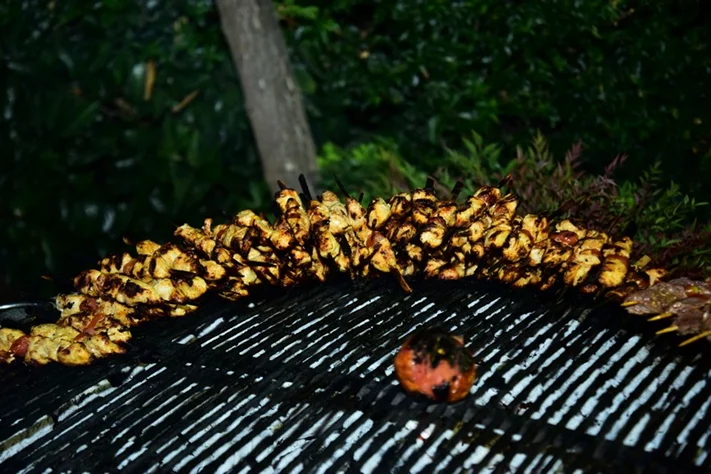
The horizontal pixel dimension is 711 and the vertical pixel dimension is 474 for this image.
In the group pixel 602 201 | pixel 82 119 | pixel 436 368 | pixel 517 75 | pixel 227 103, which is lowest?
pixel 602 201

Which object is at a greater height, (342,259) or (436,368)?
(342,259)

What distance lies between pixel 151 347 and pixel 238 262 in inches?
21.5

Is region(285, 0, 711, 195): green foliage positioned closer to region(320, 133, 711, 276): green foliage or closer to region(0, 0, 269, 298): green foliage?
region(320, 133, 711, 276): green foliage

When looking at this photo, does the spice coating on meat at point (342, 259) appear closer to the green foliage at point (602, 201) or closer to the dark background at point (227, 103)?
the green foliage at point (602, 201)

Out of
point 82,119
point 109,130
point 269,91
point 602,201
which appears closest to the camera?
point 602,201

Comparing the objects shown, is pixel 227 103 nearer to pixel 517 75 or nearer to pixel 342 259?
pixel 517 75

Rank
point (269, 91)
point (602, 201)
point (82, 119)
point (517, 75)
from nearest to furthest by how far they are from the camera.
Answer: point (602, 201)
point (517, 75)
point (269, 91)
point (82, 119)

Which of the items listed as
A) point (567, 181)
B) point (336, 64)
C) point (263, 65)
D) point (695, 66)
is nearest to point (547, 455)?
point (567, 181)

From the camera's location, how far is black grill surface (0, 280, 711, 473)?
192 cm

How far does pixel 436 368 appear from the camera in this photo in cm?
210

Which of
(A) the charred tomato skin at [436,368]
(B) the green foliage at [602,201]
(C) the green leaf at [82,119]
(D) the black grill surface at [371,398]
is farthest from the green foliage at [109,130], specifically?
(A) the charred tomato skin at [436,368]

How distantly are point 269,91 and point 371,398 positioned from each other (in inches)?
185

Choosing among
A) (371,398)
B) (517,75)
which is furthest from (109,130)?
(371,398)

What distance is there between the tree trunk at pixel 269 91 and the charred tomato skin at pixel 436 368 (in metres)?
4.50
